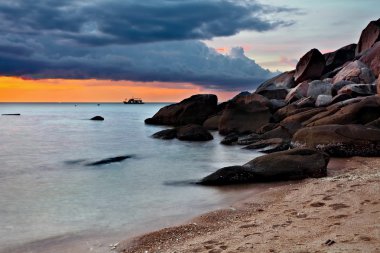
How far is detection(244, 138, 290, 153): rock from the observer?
16.8 metres

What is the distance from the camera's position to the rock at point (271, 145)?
1678cm

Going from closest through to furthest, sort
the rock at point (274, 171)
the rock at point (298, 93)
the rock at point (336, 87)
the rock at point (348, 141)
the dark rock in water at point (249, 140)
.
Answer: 1. the rock at point (274, 171)
2. the rock at point (348, 141)
3. the dark rock in water at point (249, 140)
4. the rock at point (336, 87)
5. the rock at point (298, 93)

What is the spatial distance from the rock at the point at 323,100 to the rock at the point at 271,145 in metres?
6.93

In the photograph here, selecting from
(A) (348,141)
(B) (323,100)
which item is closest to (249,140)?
(B) (323,100)

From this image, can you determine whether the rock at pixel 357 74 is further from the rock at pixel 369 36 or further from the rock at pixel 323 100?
the rock at pixel 369 36

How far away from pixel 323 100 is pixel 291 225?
19471 mm

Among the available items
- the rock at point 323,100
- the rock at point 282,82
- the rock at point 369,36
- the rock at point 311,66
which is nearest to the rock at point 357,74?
the rock at point 311,66

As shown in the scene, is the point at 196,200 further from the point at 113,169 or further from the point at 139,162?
the point at 139,162

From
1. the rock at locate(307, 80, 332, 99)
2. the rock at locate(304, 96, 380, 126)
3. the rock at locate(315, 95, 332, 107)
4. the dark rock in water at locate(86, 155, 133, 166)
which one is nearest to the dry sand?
the rock at locate(304, 96, 380, 126)

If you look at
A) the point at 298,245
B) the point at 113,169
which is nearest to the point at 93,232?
the point at 298,245

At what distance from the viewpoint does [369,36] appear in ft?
118

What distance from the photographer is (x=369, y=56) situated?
103ft

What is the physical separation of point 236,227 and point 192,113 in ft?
96.3

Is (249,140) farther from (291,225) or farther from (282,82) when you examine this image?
(282,82)
